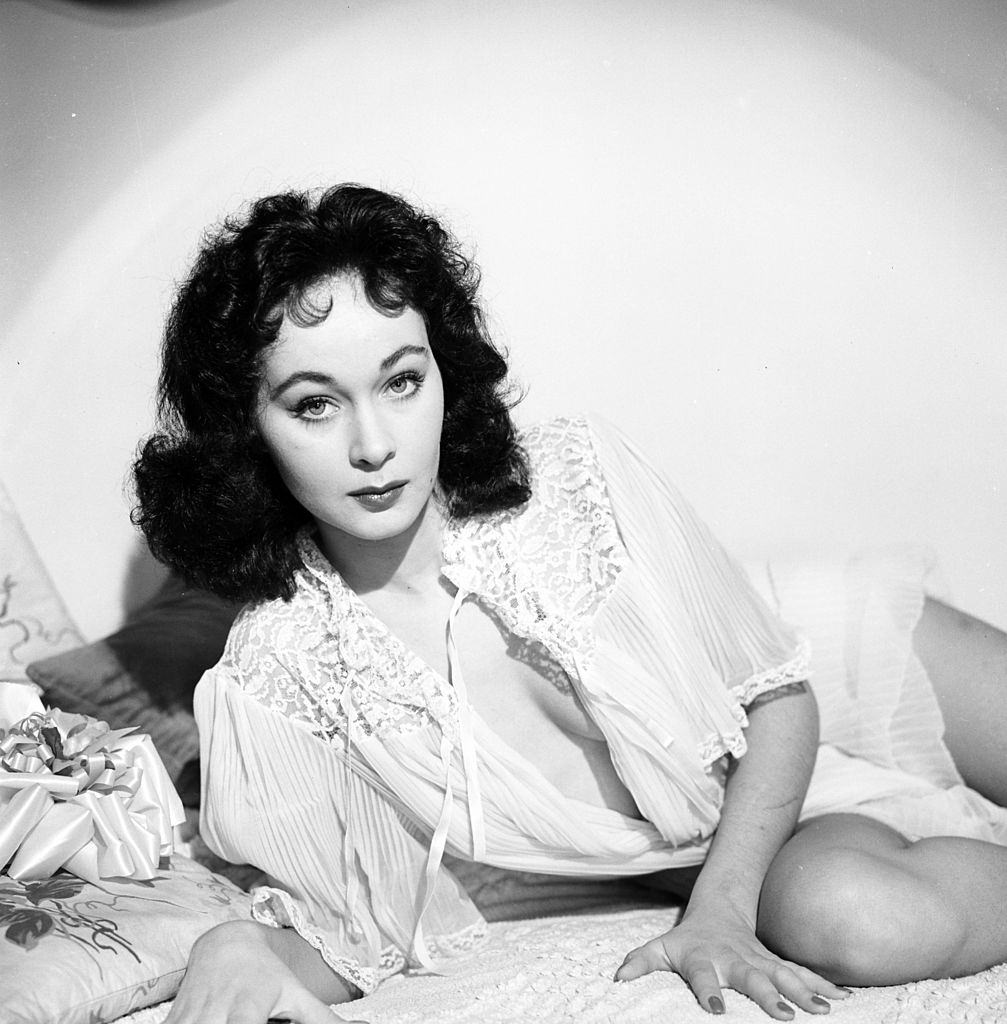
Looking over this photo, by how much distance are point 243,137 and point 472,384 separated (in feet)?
2.39

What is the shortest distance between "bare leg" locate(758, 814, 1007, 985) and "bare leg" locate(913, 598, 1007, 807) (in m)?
0.26

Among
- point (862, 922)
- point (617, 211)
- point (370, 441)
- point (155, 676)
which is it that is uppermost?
point (617, 211)

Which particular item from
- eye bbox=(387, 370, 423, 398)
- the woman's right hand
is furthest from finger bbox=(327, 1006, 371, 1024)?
eye bbox=(387, 370, 423, 398)

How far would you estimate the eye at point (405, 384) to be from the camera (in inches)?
60.3

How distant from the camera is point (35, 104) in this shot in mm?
2047

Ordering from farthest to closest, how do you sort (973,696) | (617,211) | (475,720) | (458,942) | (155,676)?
(617,211) < (155,676) < (973,696) < (458,942) < (475,720)

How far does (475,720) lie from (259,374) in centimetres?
53

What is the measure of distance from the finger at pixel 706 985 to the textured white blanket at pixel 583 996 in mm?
10

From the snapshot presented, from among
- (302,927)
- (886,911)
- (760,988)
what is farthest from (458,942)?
(886,911)

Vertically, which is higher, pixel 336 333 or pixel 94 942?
pixel 336 333

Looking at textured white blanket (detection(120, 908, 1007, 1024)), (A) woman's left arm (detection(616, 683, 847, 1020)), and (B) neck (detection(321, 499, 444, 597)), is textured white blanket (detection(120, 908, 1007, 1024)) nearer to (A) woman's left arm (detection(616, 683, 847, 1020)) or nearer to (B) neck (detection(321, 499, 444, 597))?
(A) woman's left arm (detection(616, 683, 847, 1020))

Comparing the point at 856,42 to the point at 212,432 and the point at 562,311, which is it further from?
the point at 212,432

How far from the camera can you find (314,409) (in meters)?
1.52

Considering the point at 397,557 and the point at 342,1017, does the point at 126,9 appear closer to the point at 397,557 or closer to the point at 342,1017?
the point at 397,557
